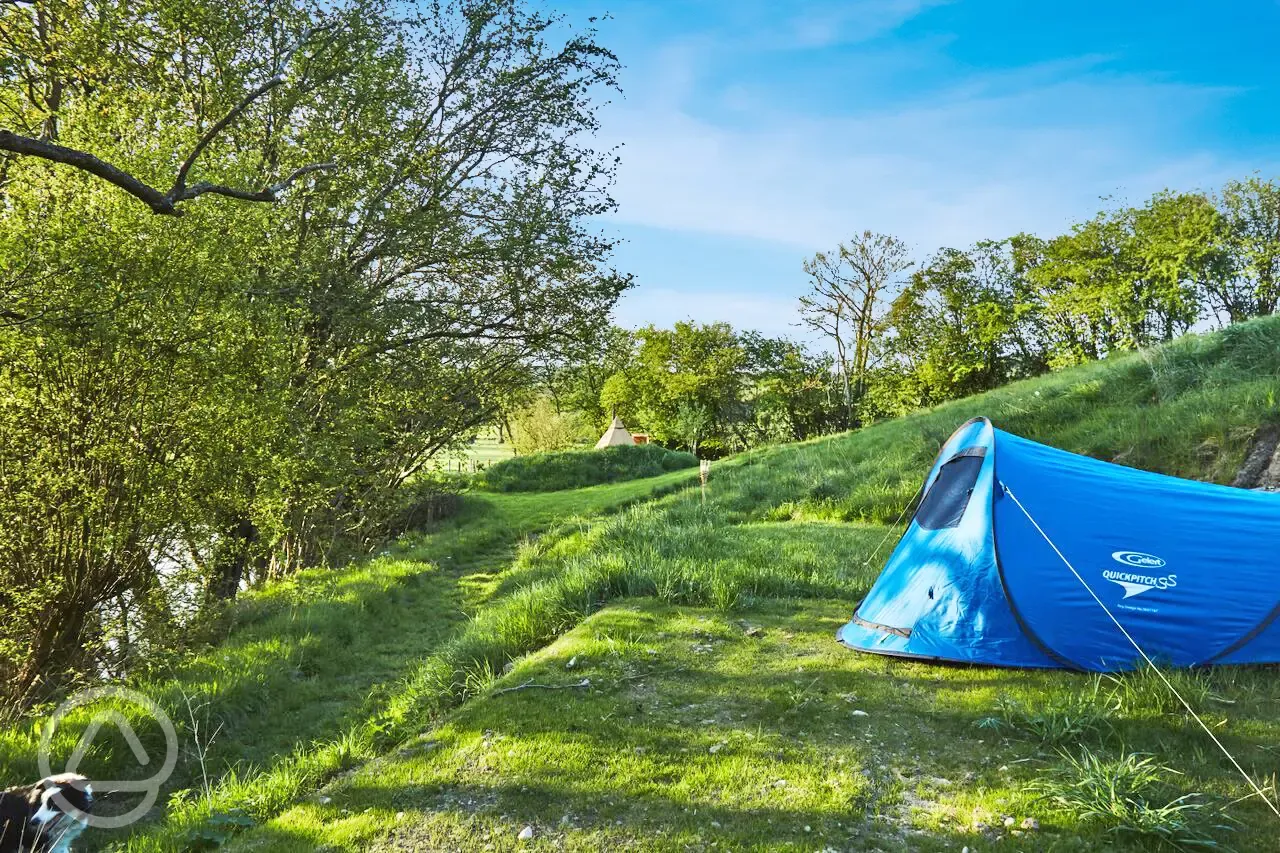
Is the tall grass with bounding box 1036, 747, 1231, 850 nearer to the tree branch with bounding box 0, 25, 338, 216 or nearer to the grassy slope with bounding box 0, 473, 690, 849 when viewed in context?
the grassy slope with bounding box 0, 473, 690, 849

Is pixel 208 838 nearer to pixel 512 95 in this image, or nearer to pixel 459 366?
pixel 459 366

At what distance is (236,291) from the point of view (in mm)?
7863

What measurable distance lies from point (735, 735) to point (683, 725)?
1.25ft

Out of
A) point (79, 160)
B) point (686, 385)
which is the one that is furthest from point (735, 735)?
point (686, 385)

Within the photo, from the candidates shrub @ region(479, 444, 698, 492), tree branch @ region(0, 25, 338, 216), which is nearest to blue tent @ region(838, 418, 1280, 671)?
tree branch @ region(0, 25, 338, 216)

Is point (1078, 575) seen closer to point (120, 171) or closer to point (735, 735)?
point (735, 735)

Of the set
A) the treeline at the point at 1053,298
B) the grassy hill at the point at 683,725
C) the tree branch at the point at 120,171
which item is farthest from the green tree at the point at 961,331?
the tree branch at the point at 120,171

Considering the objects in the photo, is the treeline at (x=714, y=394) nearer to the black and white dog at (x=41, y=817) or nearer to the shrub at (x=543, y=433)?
the shrub at (x=543, y=433)

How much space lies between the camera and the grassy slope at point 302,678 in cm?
482

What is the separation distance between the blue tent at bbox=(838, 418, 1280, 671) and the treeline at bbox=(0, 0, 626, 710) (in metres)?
6.24

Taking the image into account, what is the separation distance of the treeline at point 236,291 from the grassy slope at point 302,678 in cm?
88

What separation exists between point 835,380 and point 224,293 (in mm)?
34081

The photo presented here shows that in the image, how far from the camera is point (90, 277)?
576 cm

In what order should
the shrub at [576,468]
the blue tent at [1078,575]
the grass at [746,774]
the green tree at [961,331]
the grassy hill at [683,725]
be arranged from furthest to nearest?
the green tree at [961,331] < the shrub at [576,468] < the blue tent at [1078,575] < the grassy hill at [683,725] < the grass at [746,774]
